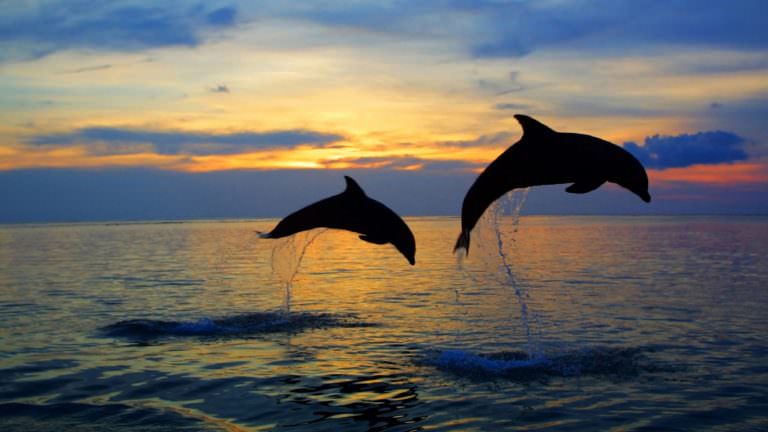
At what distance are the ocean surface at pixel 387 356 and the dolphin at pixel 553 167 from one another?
1.67 metres

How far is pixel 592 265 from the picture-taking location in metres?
38.3

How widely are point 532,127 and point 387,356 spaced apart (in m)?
5.40

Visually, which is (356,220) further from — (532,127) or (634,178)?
(634,178)

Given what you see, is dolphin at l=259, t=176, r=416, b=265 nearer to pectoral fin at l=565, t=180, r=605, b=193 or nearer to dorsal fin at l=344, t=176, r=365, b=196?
dorsal fin at l=344, t=176, r=365, b=196

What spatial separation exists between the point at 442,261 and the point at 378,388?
31.8 m

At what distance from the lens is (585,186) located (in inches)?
455

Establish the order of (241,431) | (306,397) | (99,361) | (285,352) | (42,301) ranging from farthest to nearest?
(42,301) < (285,352) < (99,361) < (306,397) < (241,431)

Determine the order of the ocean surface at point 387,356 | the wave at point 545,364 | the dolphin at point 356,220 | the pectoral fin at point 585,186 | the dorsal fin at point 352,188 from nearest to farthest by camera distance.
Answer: the ocean surface at point 387,356
the pectoral fin at point 585,186
the wave at point 545,364
the dolphin at point 356,220
the dorsal fin at point 352,188

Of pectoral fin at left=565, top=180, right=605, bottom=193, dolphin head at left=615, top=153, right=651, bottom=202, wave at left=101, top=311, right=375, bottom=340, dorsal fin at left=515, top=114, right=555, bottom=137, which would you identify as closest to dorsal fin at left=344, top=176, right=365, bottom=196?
wave at left=101, top=311, right=375, bottom=340

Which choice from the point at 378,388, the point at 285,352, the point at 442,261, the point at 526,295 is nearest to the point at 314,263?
the point at 442,261

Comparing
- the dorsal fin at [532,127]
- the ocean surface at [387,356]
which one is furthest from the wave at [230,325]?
A: the dorsal fin at [532,127]

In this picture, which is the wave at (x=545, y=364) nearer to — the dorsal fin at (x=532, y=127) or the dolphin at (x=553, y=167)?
the dolphin at (x=553, y=167)

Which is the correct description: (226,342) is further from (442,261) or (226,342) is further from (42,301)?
(442,261)

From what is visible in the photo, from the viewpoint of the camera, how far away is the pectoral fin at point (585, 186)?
11531mm
